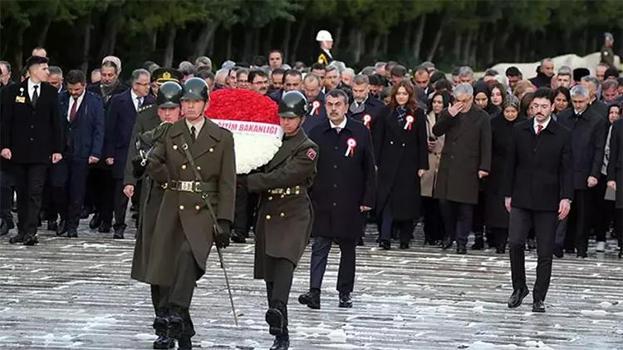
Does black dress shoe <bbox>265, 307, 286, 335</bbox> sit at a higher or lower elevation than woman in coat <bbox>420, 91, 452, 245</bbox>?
lower

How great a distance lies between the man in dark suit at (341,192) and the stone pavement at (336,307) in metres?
0.37

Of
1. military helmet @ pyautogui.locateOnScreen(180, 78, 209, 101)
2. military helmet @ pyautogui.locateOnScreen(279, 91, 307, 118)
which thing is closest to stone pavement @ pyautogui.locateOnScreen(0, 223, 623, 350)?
military helmet @ pyautogui.locateOnScreen(279, 91, 307, 118)

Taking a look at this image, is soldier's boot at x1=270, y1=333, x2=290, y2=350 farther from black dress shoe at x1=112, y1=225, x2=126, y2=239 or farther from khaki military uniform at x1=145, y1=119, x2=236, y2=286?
black dress shoe at x1=112, y1=225, x2=126, y2=239

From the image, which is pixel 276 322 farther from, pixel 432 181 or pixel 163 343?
pixel 432 181

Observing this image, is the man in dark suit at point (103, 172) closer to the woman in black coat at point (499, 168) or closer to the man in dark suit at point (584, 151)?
the woman in black coat at point (499, 168)

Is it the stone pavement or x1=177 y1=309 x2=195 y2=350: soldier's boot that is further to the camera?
the stone pavement

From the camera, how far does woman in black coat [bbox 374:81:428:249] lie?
2177 cm

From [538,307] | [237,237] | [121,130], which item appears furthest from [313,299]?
[121,130]

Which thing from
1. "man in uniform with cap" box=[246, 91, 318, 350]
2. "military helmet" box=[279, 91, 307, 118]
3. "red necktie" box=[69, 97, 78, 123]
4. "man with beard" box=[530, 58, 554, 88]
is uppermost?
"man with beard" box=[530, 58, 554, 88]

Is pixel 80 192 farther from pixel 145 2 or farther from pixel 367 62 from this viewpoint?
pixel 367 62

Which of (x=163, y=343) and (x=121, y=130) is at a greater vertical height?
(x=121, y=130)

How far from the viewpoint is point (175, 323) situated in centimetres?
1341

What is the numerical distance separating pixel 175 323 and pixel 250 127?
1842mm

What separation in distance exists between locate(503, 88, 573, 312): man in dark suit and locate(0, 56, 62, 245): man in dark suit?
6.29m
